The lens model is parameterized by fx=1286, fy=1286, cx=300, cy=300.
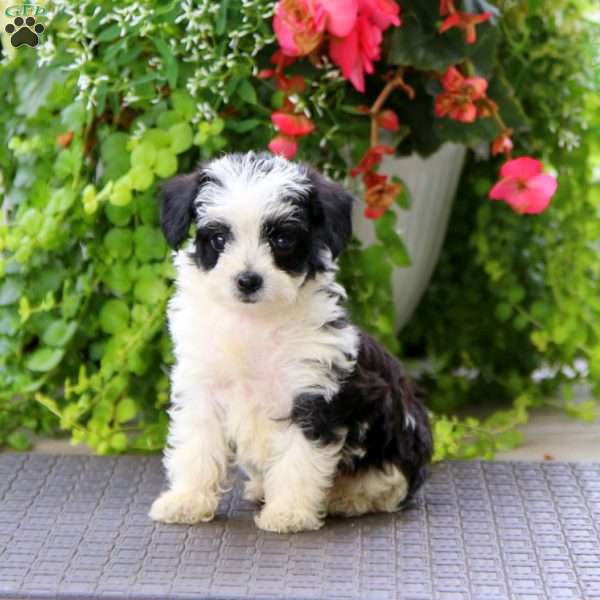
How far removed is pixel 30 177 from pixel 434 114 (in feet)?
3.22

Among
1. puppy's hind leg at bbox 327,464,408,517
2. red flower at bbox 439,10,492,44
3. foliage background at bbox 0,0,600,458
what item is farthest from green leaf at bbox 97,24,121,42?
puppy's hind leg at bbox 327,464,408,517

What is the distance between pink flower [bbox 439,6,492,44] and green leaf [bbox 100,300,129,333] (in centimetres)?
97

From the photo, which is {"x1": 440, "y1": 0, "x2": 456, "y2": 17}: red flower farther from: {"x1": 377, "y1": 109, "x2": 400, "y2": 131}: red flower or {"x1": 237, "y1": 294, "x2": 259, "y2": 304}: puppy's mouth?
{"x1": 237, "y1": 294, "x2": 259, "y2": 304}: puppy's mouth

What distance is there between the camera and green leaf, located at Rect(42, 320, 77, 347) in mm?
3012

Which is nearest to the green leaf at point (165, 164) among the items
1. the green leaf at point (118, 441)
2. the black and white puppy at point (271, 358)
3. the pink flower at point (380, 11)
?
the black and white puppy at point (271, 358)

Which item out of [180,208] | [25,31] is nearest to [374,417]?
[180,208]

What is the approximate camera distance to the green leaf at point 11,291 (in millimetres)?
3062

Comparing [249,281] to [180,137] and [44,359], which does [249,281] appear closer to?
[180,137]

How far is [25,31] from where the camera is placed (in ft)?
10.1

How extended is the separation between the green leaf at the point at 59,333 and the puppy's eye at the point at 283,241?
2.59ft

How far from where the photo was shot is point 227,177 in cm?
241

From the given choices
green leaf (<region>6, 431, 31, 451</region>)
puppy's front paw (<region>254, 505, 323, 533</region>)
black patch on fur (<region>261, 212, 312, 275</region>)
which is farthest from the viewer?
green leaf (<region>6, 431, 31, 451</region>)

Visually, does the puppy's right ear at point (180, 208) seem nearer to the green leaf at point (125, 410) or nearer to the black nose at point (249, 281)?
the black nose at point (249, 281)

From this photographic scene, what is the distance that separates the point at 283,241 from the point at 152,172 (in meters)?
0.58
